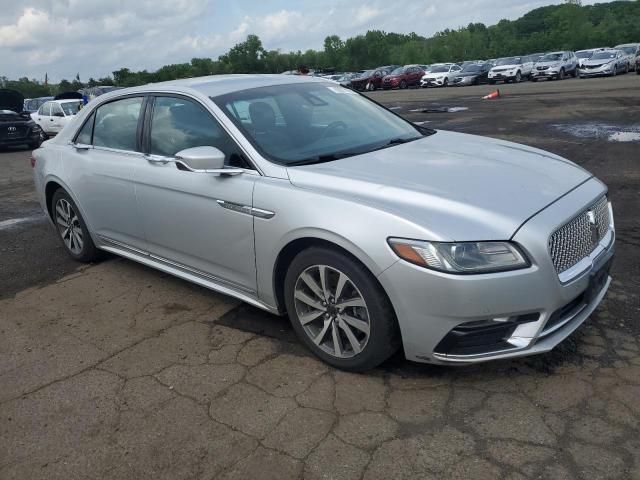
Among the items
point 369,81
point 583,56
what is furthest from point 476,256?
point 369,81

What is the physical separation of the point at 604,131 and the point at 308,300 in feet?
31.5

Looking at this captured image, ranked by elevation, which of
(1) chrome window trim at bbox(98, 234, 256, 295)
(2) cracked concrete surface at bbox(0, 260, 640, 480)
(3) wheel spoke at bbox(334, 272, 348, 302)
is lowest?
(2) cracked concrete surface at bbox(0, 260, 640, 480)

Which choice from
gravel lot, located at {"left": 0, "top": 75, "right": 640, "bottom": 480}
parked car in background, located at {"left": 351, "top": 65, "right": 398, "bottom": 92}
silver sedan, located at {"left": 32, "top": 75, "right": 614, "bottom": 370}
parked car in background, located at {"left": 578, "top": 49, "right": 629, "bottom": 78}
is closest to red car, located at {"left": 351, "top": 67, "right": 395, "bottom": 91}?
parked car in background, located at {"left": 351, "top": 65, "right": 398, "bottom": 92}

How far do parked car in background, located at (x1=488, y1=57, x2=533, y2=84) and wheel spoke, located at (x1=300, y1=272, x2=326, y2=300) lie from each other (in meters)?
33.6

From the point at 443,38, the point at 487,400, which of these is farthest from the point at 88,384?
the point at 443,38

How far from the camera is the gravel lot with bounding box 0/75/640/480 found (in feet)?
8.39

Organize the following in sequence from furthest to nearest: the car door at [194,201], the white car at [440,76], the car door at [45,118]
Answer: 1. the white car at [440,76]
2. the car door at [45,118]
3. the car door at [194,201]

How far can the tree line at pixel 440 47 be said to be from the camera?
223 feet

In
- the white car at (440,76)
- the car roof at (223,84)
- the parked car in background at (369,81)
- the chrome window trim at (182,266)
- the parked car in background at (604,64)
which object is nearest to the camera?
the chrome window trim at (182,266)

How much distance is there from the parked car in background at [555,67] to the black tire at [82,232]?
32.6 metres

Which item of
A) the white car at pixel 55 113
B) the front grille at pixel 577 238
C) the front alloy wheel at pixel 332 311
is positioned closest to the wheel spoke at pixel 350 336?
the front alloy wheel at pixel 332 311

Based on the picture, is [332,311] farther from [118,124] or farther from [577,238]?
[118,124]

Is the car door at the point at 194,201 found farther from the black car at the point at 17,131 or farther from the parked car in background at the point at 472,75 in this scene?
the parked car in background at the point at 472,75

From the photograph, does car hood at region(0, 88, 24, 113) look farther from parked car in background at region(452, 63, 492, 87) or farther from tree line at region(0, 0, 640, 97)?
tree line at region(0, 0, 640, 97)
